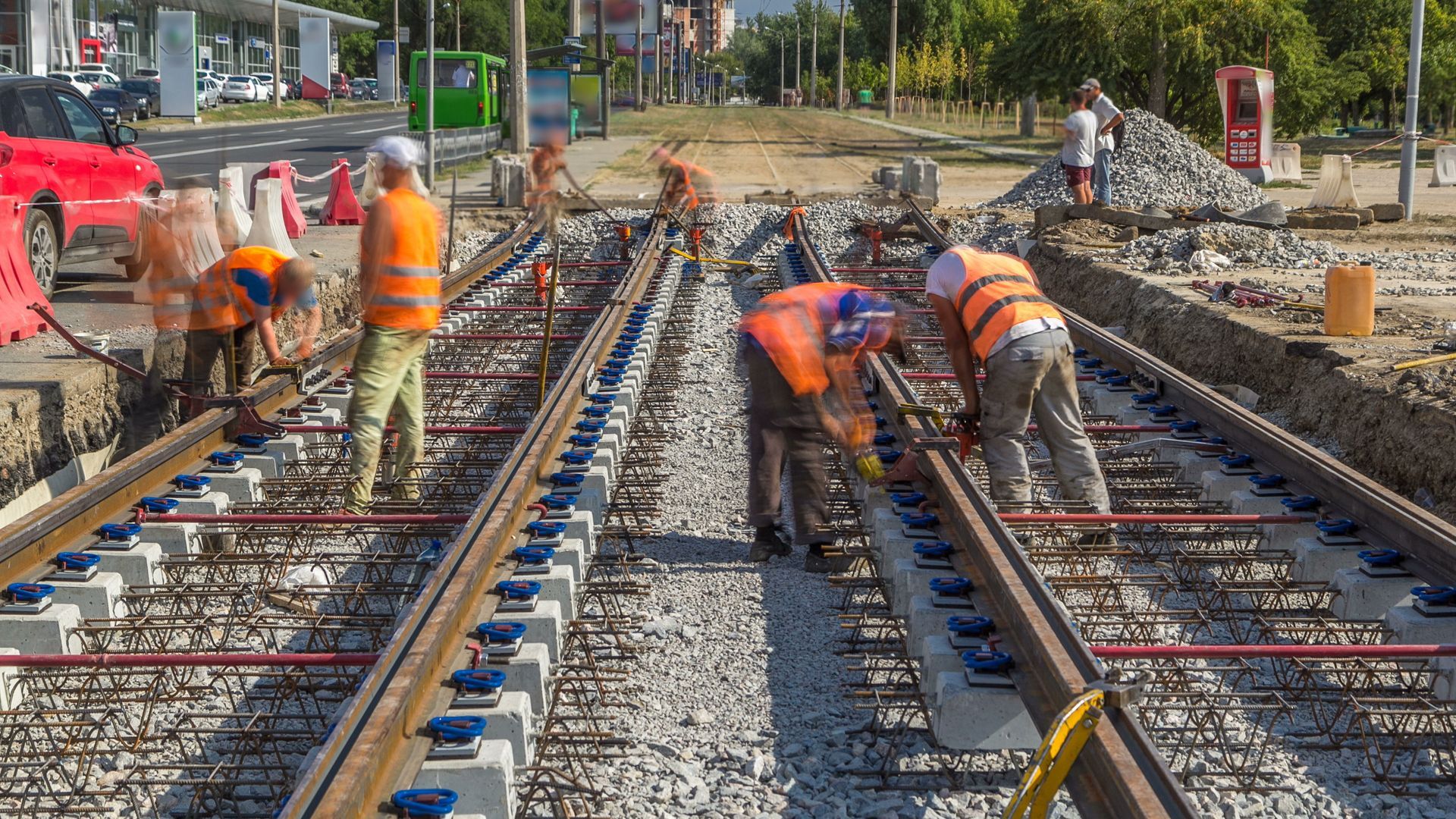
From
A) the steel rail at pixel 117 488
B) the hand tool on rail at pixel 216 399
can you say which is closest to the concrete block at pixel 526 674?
the steel rail at pixel 117 488

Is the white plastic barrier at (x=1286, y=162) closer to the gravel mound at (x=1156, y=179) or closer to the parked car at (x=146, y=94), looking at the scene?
the gravel mound at (x=1156, y=179)

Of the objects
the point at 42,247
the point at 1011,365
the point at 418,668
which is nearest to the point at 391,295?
the point at 1011,365

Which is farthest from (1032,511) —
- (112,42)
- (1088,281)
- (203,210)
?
(112,42)

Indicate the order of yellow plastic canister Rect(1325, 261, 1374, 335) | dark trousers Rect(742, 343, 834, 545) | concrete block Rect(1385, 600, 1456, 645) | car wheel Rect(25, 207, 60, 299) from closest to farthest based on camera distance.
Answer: concrete block Rect(1385, 600, 1456, 645), dark trousers Rect(742, 343, 834, 545), yellow plastic canister Rect(1325, 261, 1374, 335), car wheel Rect(25, 207, 60, 299)

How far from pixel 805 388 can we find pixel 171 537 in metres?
2.70

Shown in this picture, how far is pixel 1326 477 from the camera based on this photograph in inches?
255

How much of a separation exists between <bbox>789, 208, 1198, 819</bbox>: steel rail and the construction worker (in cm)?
355

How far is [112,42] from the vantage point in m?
65.5

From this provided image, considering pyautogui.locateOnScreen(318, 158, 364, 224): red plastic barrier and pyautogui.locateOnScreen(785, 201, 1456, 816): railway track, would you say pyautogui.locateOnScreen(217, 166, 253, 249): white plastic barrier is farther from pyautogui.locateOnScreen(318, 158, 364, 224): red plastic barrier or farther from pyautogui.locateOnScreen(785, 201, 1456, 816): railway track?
pyautogui.locateOnScreen(785, 201, 1456, 816): railway track

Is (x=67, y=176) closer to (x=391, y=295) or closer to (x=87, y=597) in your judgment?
(x=391, y=295)

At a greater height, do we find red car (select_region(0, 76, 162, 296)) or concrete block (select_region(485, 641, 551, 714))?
red car (select_region(0, 76, 162, 296))

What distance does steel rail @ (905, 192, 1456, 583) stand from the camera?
559 cm

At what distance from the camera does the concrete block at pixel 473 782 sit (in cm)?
388

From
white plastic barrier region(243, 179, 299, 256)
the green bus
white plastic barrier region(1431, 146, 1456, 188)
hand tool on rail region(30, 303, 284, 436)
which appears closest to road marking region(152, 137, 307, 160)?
the green bus
